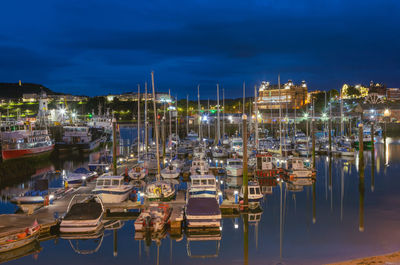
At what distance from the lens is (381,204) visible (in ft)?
93.2

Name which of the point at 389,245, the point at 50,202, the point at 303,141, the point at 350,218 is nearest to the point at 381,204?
the point at 350,218

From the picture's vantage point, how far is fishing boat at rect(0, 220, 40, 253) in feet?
58.1

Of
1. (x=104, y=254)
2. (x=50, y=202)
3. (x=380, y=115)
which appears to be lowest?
(x=104, y=254)

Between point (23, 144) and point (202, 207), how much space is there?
4436 centimetres

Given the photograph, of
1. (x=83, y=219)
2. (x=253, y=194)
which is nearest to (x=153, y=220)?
(x=83, y=219)

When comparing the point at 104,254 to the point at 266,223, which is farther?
the point at 266,223

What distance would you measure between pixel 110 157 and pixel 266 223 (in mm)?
28829

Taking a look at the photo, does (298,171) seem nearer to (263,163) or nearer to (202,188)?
(263,163)

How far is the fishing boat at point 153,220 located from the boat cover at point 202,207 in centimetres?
150

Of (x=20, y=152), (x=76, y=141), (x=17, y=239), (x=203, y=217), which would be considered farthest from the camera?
(x=76, y=141)

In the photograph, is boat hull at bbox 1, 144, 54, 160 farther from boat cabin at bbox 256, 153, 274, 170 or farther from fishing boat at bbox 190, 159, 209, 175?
boat cabin at bbox 256, 153, 274, 170

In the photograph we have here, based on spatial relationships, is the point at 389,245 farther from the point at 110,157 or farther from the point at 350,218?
the point at 110,157

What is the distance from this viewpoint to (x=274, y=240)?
2052 cm

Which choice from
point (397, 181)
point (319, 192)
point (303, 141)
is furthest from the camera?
point (303, 141)
